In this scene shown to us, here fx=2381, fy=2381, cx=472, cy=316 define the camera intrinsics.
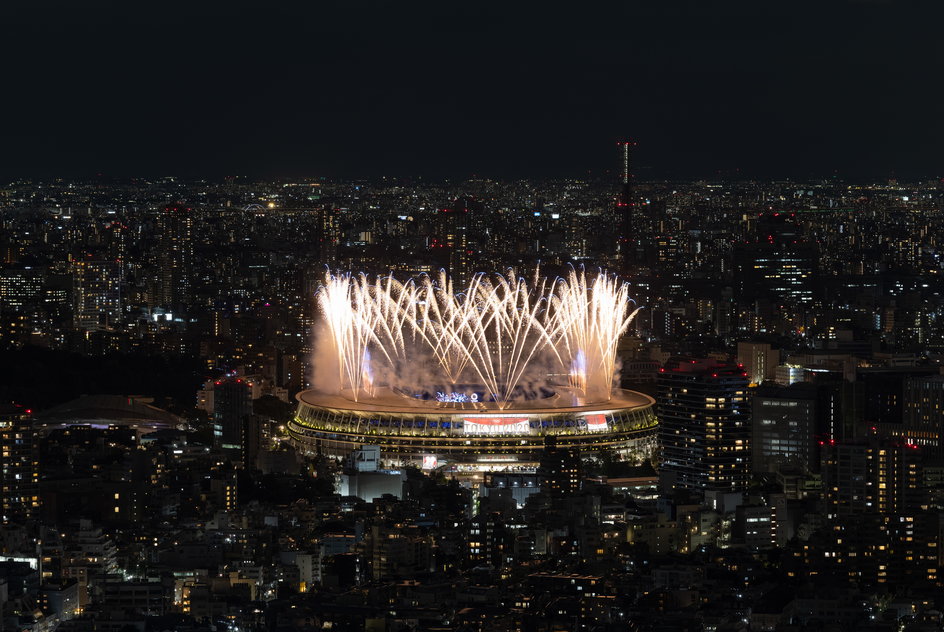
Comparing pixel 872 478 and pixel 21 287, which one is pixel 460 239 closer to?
pixel 21 287

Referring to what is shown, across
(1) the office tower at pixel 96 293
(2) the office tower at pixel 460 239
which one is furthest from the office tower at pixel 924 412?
(1) the office tower at pixel 96 293

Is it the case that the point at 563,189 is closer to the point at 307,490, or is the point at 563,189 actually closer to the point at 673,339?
the point at 673,339

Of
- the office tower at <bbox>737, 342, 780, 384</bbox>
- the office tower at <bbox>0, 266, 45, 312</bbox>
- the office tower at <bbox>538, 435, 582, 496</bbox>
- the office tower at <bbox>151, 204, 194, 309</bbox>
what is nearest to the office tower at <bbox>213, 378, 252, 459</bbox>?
the office tower at <bbox>538, 435, 582, 496</bbox>

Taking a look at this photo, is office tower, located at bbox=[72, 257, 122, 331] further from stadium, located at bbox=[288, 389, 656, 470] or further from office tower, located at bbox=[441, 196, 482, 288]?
stadium, located at bbox=[288, 389, 656, 470]

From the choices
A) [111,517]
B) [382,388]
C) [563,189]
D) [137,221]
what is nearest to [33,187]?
[137,221]

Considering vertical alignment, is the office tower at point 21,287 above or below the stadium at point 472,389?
above

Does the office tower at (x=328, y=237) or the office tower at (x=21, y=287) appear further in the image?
the office tower at (x=328, y=237)

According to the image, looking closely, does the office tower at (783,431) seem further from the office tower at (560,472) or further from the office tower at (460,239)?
the office tower at (460,239)
